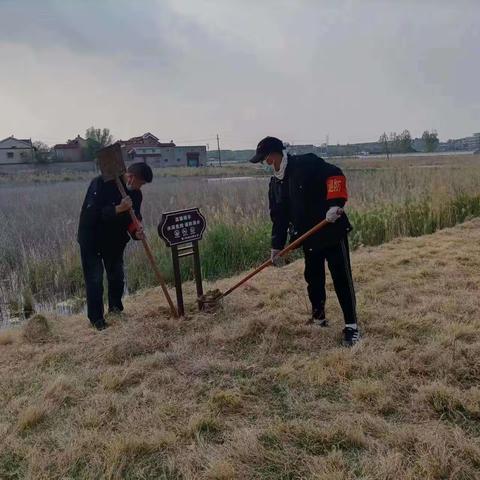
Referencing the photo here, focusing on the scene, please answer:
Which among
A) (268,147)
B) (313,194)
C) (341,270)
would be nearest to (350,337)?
(341,270)

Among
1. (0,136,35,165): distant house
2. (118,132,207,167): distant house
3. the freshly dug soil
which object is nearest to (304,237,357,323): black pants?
the freshly dug soil

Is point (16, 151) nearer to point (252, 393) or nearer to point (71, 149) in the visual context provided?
point (71, 149)

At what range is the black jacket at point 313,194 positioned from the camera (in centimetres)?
346

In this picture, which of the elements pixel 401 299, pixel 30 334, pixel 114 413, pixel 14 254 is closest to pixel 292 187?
pixel 401 299

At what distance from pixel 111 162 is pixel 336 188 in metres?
1.92

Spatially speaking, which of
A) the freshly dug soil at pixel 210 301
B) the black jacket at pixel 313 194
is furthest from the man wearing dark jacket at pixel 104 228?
the black jacket at pixel 313 194

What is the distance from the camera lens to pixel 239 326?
4012 mm

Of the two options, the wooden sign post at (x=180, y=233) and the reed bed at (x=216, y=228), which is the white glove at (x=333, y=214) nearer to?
the wooden sign post at (x=180, y=233)

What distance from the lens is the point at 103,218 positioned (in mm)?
4156

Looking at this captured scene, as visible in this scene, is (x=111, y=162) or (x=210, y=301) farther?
(x=210, y=301)

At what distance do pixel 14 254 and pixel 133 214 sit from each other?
4.18m

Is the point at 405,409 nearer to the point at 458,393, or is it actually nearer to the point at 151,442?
the point at 458,393

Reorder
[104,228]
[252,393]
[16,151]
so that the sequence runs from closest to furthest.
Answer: [252,393], [104,228], [16,151]

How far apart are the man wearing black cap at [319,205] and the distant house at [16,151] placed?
45.6m
